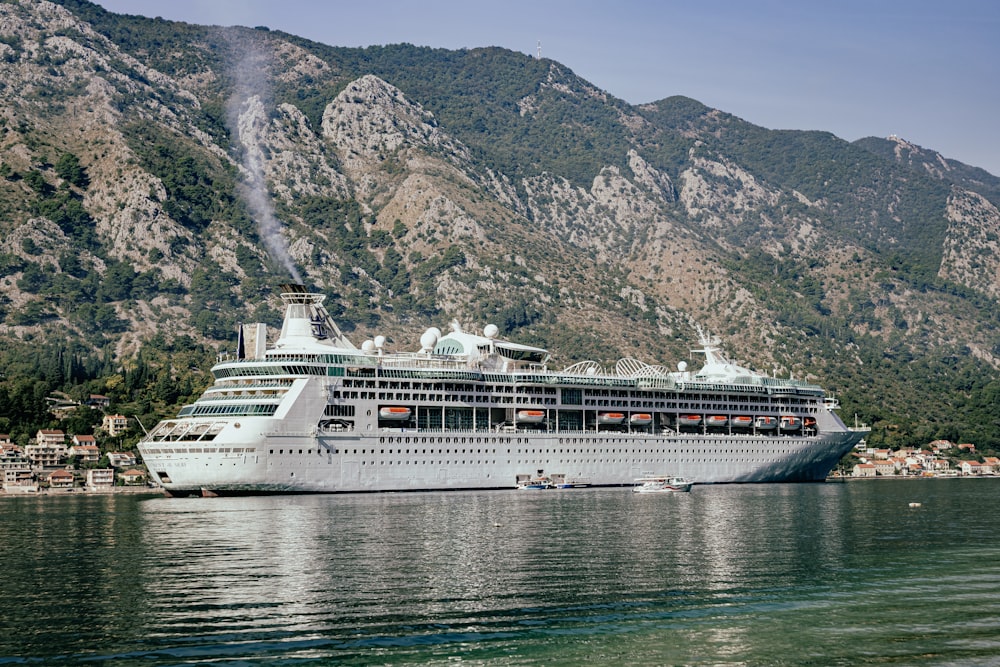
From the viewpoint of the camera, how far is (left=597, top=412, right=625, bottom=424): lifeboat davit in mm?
122875

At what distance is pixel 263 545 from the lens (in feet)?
198

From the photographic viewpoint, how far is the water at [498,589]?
37.1 metres

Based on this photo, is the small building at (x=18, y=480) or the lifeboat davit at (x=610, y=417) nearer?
the lifeboat davit at (x=610, y=417)

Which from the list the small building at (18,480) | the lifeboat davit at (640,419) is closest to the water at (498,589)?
the lifeboat davit at (640,419)

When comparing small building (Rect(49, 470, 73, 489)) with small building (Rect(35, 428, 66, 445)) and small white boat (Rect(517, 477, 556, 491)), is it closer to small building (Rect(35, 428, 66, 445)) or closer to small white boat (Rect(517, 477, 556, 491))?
small building (Rect(35, 428, 66, 445))

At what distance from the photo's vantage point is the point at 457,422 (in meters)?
113

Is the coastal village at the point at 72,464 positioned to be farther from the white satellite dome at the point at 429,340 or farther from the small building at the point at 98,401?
the white satellite dome at the point at 429,340

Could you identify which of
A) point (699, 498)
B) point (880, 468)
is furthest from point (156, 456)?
point (880, 468)

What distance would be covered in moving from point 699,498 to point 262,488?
115ft

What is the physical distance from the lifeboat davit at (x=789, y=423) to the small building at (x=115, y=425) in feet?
255

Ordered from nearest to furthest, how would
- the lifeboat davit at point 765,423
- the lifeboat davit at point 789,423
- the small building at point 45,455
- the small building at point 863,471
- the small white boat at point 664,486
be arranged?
the small white boat at point 664,486
the lifeboat davit at point 765,423
the lifeboat davit at point 789,423
the small building at point 45,455
the small building at point 863,471

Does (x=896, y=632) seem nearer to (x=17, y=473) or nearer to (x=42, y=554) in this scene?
(x=42, y=554)

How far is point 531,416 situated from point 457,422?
323 inches

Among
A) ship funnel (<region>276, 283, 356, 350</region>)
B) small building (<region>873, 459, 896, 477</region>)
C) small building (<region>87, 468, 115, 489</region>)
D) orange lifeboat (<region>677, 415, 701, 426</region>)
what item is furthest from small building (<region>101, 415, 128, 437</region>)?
small building (<region>873, 459, 896, 477</region>)
